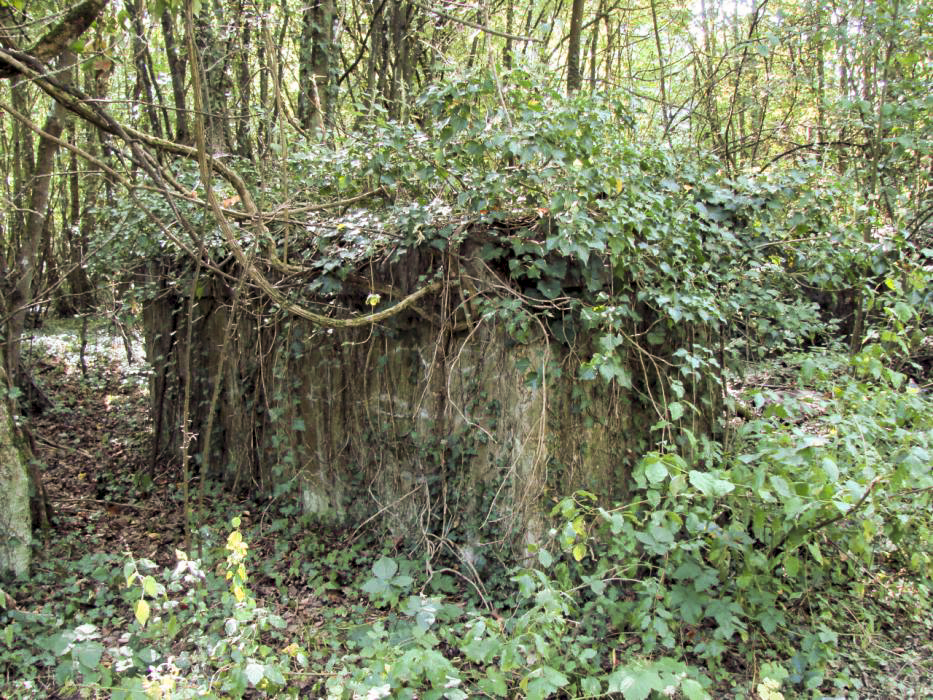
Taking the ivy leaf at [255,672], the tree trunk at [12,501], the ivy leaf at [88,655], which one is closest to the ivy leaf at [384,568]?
the ivy leaf at [255,672]

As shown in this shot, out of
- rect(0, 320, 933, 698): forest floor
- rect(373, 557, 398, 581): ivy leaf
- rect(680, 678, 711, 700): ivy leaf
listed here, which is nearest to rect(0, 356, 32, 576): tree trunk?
rect(0, 320, 933, 698): forest floor

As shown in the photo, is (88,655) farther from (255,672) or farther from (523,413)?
(523,413)

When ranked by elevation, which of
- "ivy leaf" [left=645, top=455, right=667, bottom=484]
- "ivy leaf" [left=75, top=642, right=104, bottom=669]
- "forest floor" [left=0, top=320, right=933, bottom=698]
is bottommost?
"forest floor" [left=0, top=320, right=933, bottom=698]

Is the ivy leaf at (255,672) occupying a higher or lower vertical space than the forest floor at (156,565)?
higher

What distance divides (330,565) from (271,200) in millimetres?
2782

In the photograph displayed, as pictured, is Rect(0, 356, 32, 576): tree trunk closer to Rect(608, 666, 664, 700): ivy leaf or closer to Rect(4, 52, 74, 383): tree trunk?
Rect(4, 52, 74, 383): tree trunk

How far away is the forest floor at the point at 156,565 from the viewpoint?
344 cm

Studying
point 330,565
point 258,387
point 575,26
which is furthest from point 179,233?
point 575,26

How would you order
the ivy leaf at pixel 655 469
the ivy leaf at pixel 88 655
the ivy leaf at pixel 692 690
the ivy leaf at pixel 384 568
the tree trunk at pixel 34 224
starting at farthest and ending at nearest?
1. the tree trunk at pixel 34 224
2. the ivy leaf at pixel 384 568
3. the ivy leaf at pixel 88 655
4. the ivy leaf at pixel 655 469
5. the ivy leaf at pixel 692 690

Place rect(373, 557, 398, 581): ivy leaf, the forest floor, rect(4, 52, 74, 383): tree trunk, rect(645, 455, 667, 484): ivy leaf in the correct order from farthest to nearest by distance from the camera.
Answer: rect(4, 52, 74, 383): tree trunk, rect(373, 557, 398, 581): ivy leaf, the forest floor, rect(645, 455, 667, 484): ivy leaf

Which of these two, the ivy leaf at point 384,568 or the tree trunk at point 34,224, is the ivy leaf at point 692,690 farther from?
the tree trunk at point 34,224

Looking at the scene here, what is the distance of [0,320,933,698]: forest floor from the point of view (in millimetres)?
3436

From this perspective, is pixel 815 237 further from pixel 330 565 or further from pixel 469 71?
pixel 330 565

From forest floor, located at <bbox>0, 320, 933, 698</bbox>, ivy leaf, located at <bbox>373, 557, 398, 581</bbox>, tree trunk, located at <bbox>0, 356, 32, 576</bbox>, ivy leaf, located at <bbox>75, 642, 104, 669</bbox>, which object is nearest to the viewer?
ivy leaf, located at <bbox>75, 642, 104, 669</bbox>
